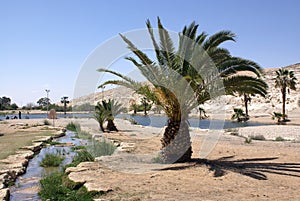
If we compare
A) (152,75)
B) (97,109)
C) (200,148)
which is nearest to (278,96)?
(97,109)

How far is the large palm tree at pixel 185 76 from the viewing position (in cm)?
858

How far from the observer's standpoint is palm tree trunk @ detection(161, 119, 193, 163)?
9148 millimetres

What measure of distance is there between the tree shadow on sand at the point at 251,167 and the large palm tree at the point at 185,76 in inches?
35.4

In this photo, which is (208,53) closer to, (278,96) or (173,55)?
(173,55)

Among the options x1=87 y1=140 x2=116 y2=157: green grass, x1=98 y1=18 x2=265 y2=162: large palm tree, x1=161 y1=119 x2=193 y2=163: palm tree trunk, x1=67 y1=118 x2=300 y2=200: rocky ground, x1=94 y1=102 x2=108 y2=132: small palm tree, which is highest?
x1=98 y1=18 x2=265 y2=162: large palm tree

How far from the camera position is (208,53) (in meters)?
8.50

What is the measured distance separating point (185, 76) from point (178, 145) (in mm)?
2222

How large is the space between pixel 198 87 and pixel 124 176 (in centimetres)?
345

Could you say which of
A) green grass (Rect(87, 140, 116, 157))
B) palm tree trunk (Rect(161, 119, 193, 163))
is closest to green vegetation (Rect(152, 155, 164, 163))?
palm tree trunk (Rect(161, 119, 193, 163))

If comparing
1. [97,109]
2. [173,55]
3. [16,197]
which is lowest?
[16,197]

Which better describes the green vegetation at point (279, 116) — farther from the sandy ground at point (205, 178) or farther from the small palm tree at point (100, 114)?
the sandy ground at point (205, 178)

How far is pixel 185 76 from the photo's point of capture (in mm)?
8406

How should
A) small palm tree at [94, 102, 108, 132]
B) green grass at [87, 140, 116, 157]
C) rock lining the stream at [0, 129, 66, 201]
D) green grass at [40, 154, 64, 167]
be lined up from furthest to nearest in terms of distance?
small palm tree at [94, 102, 108, 132] → green grass at [87, 140, 116, 157] → green grass at [40, 154, 64, 167] → rock lining the stream at [0, 129, 66, 201]

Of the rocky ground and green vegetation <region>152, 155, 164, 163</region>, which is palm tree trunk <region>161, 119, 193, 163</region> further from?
the rocky ground
